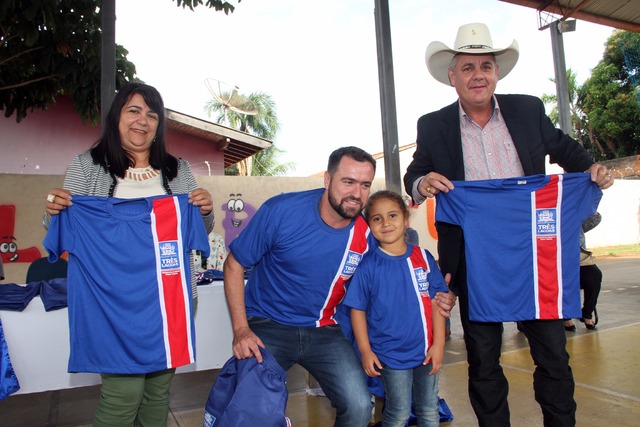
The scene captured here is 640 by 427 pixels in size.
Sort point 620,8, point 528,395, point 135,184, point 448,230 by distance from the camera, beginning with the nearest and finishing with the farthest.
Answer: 1. point 135,184
2. point 448,230
3. point 528,395
4. point 620,8

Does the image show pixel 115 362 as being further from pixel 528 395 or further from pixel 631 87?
pixel 631 87

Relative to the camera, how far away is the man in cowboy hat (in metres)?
2.50

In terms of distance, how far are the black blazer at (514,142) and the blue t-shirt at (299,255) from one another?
0.45 metres

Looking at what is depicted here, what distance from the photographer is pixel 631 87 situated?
99.6 ft

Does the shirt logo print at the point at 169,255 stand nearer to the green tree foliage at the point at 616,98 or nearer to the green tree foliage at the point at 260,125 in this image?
the green tree foliage at the point at 260,125

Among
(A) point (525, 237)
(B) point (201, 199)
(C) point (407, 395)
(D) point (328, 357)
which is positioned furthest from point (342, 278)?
(A) point (525, 237)

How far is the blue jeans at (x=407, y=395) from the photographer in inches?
99.6

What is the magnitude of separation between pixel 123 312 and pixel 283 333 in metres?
0.81

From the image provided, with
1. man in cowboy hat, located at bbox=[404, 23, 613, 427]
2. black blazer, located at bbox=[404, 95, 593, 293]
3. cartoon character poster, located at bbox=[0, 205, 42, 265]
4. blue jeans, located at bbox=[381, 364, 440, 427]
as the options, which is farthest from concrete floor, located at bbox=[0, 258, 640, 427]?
cartoon character poster, located at bbox=[0, 205, 42, 265]

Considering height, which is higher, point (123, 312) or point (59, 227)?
point (59, 227)

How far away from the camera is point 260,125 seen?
1422 inches

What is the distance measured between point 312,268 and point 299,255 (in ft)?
0.31

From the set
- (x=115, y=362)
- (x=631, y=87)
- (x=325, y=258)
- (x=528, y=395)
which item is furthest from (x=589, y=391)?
(x=631, y=87)

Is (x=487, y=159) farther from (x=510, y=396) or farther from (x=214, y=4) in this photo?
(x=214, y=4)
